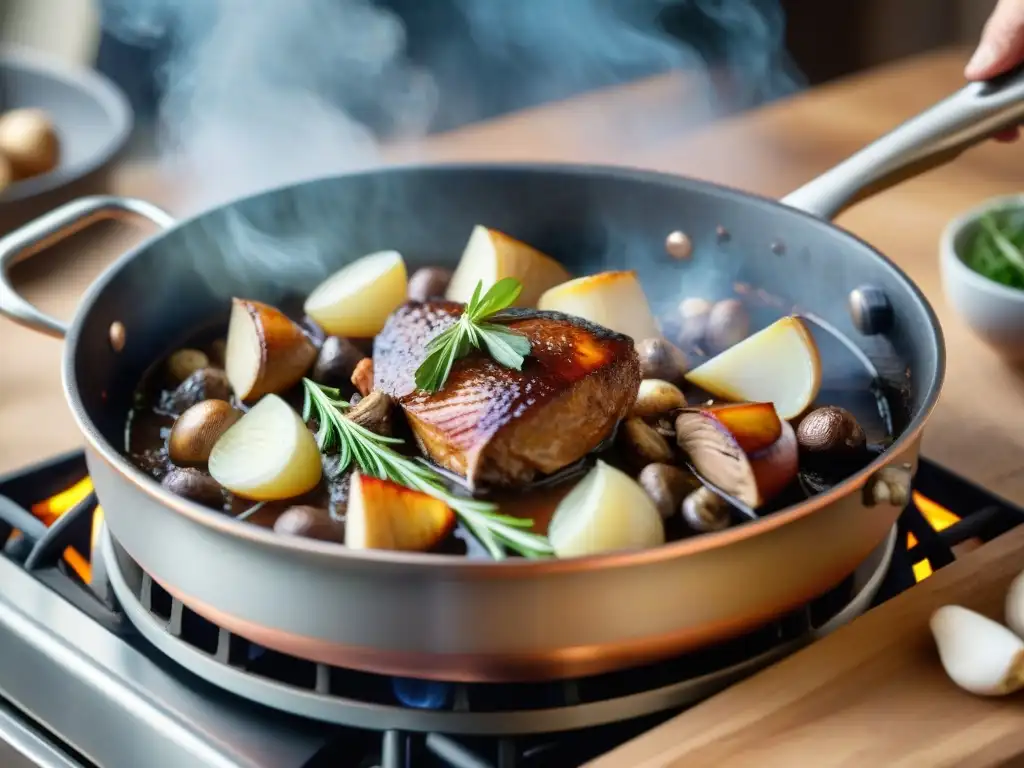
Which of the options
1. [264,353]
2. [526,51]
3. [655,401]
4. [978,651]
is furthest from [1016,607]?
[526,51]

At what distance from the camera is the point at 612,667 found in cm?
101

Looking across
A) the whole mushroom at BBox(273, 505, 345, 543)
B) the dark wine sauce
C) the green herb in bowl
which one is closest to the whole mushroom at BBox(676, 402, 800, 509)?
the dark wine sauce

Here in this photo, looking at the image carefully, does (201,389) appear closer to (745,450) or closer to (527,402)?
(527,402)

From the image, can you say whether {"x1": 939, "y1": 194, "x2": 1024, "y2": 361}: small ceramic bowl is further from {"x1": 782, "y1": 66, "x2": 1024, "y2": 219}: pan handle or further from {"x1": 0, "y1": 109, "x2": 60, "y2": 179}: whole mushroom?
{"x1": 0, "y1": 109, "x2": 60, "y2": 179}: whole mushroom

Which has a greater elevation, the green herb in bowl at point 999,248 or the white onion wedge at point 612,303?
the white onion wedge at point 612,303

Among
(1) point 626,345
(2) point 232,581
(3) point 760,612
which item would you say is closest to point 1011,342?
(1) point 626,345

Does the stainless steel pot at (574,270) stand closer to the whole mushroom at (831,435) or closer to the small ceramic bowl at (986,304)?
the whole mushroom at (831,435)

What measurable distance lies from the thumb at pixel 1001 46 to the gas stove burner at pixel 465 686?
770 mm

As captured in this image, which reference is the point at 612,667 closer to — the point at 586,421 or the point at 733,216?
the point at 586,421

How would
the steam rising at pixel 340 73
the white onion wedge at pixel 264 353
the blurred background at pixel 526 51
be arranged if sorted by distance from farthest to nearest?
the blurred background at pixel 526 51, the steam rising at pixel 340 73, the white onion wedge at pixel 264 353

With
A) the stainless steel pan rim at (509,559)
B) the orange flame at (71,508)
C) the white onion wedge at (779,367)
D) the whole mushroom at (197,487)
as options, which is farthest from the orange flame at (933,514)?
the orange flame at (71,508)

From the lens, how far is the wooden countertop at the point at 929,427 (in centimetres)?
99

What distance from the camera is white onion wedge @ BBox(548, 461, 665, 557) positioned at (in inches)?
40.5

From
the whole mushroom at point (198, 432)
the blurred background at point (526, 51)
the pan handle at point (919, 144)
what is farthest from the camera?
the blurred background at point (526, 51)
